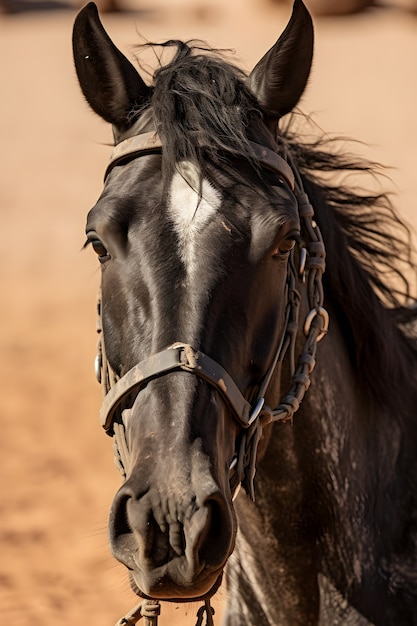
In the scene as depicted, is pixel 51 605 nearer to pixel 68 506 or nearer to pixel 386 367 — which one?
pixel 68 506

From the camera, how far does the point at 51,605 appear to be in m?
5.65

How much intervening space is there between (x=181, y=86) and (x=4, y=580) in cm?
433

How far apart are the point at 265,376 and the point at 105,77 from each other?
0.98 meters

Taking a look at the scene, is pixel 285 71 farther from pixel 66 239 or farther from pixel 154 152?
pixel 66 239

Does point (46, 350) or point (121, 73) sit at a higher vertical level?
point (46, 350)

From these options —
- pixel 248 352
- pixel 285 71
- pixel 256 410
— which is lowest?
pixel 256 410

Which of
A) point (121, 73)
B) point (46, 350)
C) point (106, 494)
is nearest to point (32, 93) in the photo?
point (46, 350)

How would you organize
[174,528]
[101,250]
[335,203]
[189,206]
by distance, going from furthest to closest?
[335,203] → [101,250] → [189,206] → [174,528]

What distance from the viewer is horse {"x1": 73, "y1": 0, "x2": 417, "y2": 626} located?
2.12 m

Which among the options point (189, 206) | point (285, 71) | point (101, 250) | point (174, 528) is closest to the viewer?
point (174, 528)

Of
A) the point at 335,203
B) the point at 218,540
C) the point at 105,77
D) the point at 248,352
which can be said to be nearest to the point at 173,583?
the point at 218,540

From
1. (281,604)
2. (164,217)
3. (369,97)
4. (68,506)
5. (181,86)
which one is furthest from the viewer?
(369,97)

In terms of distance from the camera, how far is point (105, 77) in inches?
104

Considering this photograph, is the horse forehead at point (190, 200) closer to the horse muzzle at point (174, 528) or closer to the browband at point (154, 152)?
the browband at point (154, 152)
